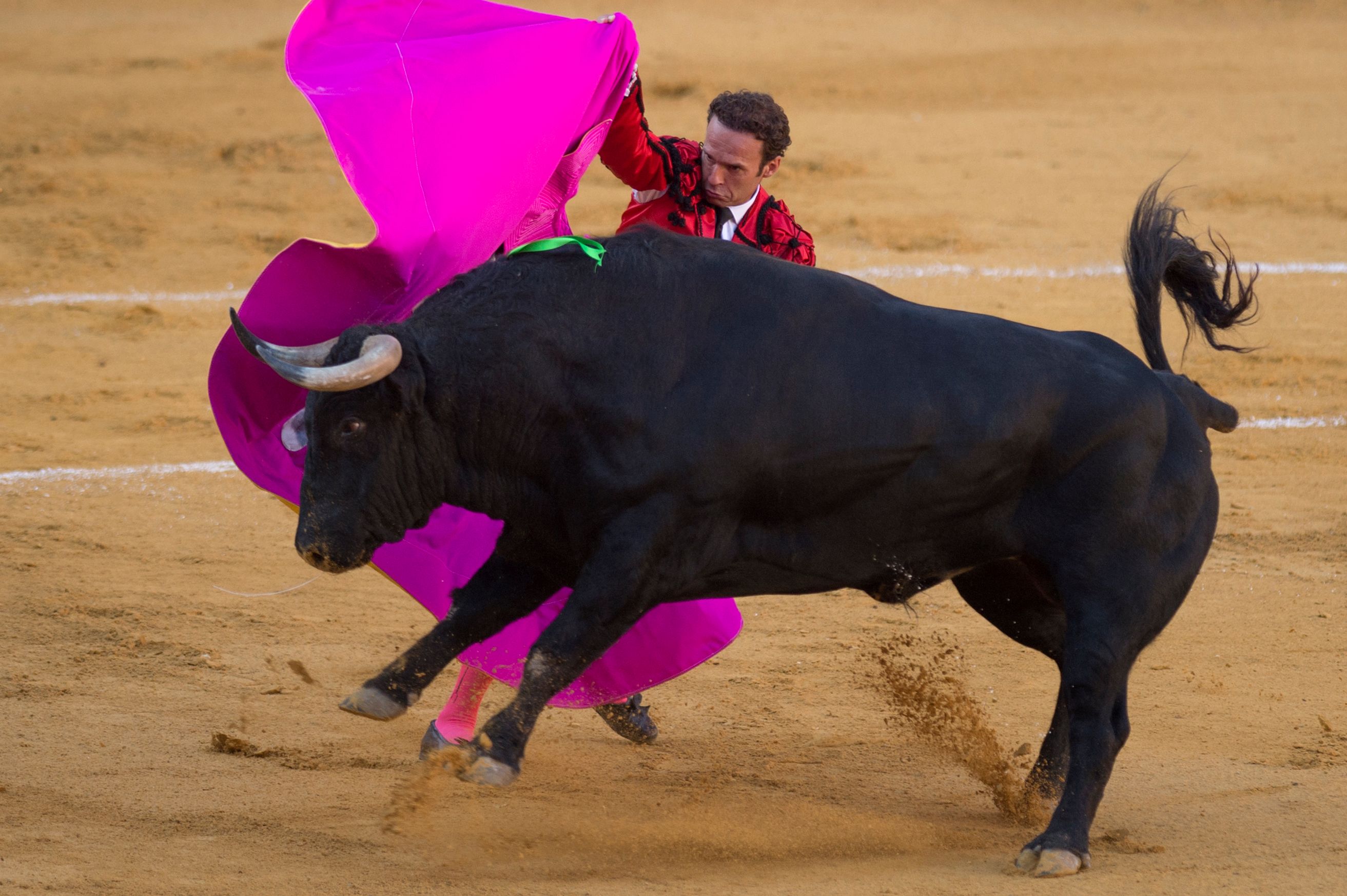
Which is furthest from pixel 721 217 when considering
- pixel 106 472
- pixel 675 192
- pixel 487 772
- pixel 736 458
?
pixel 106 472

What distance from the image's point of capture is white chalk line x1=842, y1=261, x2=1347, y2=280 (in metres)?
9.78

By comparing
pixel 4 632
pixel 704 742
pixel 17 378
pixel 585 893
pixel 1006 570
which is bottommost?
pixel 17 378

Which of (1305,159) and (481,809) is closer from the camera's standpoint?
(481,809)

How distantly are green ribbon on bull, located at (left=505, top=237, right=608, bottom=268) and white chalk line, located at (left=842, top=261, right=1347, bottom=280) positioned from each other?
6.00 metres

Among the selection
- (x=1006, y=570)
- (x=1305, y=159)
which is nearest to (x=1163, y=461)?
(x=1006, y=570)

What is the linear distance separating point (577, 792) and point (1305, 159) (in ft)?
32.6

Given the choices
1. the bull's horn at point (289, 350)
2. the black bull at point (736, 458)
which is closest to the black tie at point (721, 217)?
the black bull at point (736, 458)

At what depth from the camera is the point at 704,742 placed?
15.7ft

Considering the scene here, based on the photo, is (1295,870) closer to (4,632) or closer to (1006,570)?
(1006,570)

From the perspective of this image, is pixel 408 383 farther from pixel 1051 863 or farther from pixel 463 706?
pixel 1051 863

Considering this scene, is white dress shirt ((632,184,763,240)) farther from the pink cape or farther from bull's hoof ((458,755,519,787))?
bull's hoof ((458,755,519,787))

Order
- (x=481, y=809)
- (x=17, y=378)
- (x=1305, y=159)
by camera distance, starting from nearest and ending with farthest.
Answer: (x=481, y=809) → (x=17, y=378) → (x=1305, y=159)

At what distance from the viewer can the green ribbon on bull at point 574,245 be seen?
3.71m

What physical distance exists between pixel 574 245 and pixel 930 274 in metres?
6.34
